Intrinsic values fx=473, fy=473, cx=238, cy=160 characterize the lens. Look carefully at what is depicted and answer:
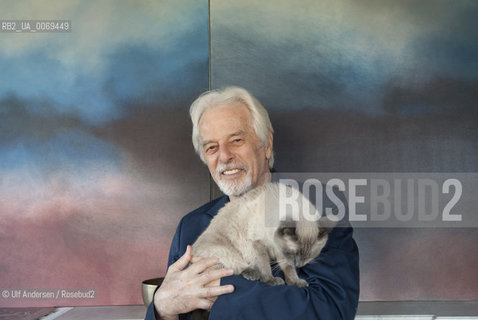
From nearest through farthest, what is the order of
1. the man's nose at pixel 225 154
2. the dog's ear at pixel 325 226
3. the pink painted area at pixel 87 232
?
the dog's ear at pixel 325 226 < the man's nose at pixel 225 154 < the pink painted area at pixel 87 232

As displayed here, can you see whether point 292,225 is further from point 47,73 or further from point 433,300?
point 47,73

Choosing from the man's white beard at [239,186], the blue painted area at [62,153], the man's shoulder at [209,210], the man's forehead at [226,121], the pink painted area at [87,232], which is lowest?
the pink painted area at [87,232]

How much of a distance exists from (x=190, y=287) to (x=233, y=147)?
2.07 feet

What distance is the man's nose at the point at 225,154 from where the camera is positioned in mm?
1937

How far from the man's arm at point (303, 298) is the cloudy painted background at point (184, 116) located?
990 mm

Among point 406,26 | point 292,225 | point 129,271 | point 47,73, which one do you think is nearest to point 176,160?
point 129,271

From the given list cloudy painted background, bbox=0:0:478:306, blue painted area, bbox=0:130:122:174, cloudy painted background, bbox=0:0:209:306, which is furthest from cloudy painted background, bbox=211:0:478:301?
blue painted area, bbox=0:130:122:174

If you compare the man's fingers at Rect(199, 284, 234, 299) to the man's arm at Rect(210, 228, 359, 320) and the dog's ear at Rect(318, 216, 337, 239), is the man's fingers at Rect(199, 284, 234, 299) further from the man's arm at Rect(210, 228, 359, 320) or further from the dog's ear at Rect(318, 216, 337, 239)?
the dog's ear at Rect(318, 216, 337, 239)

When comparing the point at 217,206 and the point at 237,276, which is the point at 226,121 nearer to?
the point at 217,206

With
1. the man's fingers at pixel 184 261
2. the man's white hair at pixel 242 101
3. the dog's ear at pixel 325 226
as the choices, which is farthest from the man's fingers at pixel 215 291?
the man's white hair at pixel 242 101

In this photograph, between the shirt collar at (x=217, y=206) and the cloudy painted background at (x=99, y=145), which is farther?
the cloudy painted background at (x=99, y=145)
